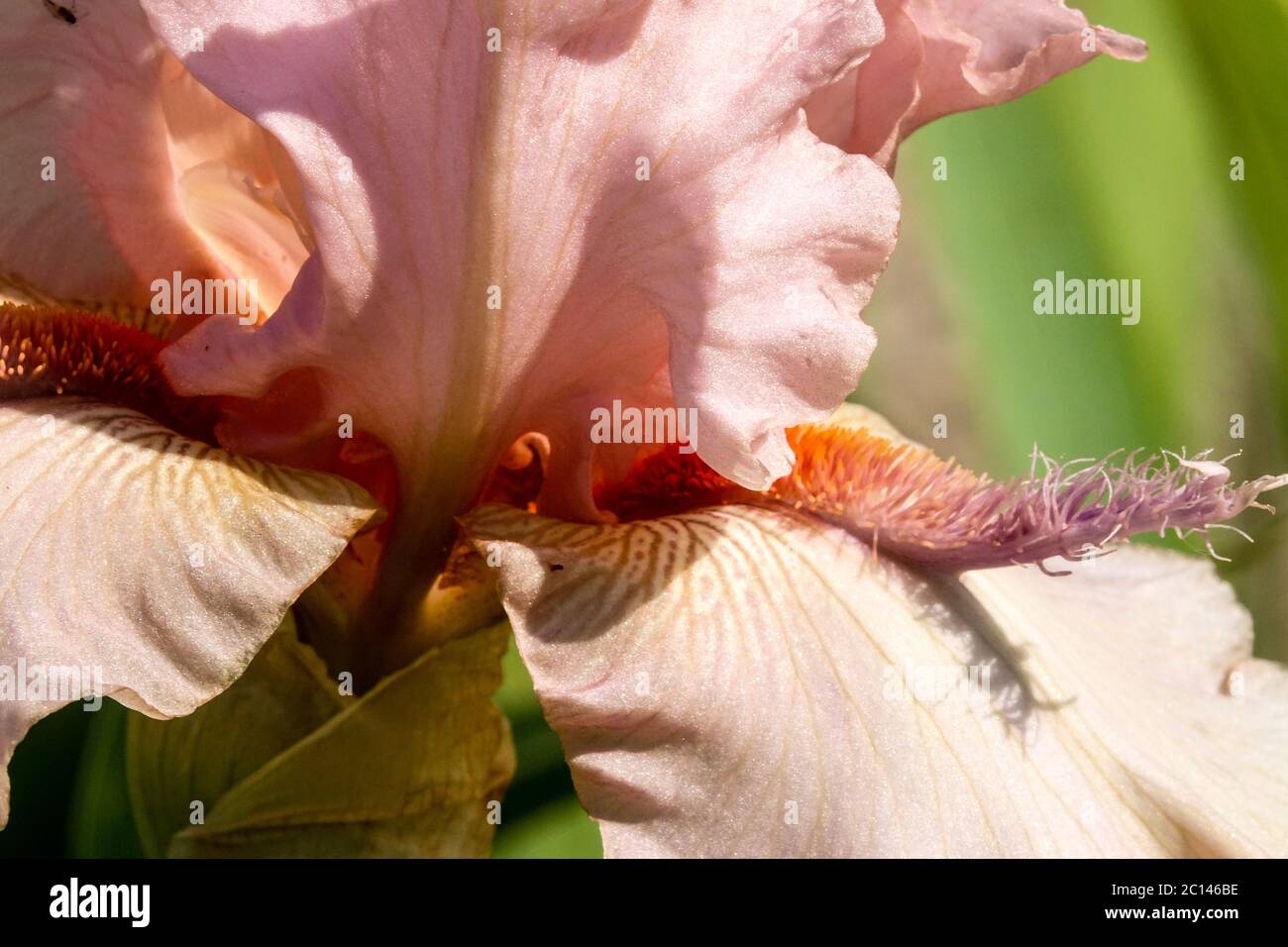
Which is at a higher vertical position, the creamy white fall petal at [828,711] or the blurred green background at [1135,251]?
the blurred green background at [1135,251]

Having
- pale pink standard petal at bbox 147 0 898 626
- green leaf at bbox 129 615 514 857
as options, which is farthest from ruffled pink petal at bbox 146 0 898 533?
green leaf at bbox 129 615 514 857

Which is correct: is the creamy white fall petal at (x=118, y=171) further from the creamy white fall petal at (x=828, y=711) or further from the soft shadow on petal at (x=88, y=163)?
the creamy white fall petal at (x=828, y=711)

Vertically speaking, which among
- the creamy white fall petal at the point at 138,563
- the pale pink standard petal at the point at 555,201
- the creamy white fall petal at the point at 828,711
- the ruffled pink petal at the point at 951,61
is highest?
the ruffled pink petal at the point at 951,61

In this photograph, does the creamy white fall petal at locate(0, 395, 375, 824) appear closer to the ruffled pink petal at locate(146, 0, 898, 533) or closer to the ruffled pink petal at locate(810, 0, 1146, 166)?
the ruffled pink petal at locate(146, 0, 898, 533)

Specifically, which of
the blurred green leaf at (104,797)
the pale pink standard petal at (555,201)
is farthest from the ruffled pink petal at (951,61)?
the blurred green leaf at (104,797)

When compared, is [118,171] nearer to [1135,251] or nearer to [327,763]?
[327,763]

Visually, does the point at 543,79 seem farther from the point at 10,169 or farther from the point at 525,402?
the point at 10,169
